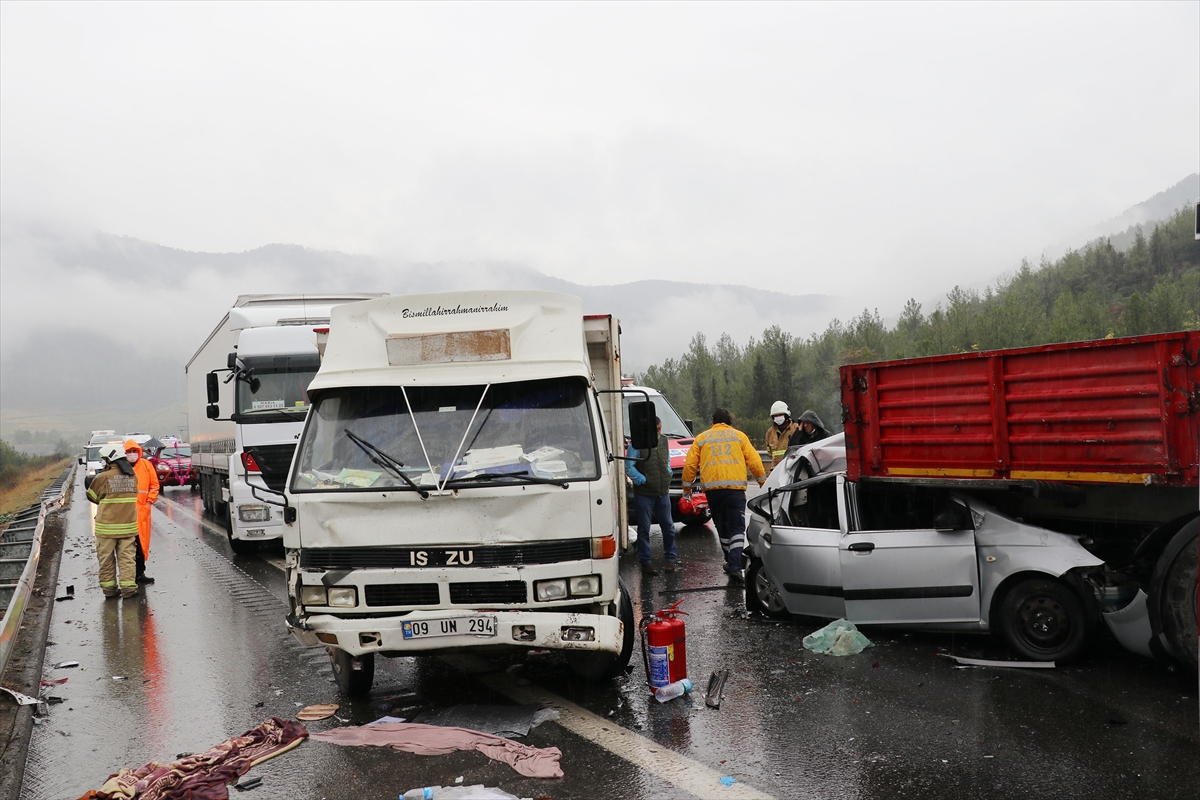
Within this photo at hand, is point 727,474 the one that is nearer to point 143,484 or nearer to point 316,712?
point 316,712

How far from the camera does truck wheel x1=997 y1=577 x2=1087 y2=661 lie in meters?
6.19

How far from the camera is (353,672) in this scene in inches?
241

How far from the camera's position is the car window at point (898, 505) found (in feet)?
23.0

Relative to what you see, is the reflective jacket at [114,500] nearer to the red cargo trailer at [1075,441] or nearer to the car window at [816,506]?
the car window at [816,506]

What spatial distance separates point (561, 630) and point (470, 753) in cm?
81

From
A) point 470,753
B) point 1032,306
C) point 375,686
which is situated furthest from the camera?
point 1032,306

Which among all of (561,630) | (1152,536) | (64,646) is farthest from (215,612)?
(1152,536)

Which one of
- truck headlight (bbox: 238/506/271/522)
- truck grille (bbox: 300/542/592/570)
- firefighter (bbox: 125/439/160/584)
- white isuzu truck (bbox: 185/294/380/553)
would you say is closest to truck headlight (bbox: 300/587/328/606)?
truck grille (bbox: 300/542/592/570)

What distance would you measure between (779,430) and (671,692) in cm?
817

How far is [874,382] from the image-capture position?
7.61 m

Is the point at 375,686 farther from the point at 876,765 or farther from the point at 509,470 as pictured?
the point at 876,765

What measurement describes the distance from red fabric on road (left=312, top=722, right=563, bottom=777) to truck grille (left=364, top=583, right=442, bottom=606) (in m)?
0.71

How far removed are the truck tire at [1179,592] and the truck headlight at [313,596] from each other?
490 cm

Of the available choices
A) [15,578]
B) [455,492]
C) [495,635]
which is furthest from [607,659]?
[15,578]
